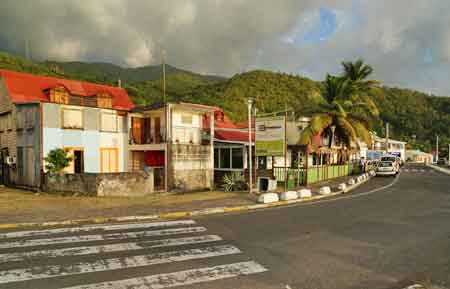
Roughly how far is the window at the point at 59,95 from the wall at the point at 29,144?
2350 millimetres

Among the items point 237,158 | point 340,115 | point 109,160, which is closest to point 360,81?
point 340,115

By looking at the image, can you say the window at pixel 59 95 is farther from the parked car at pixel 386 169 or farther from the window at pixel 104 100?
the parked car at pixel 386 169

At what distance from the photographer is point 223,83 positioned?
67.4 meters

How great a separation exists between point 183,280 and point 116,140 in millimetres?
18001

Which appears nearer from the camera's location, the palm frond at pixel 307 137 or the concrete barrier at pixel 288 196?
the concrete barrier at pixel 288 196

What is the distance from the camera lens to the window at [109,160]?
2096 cm

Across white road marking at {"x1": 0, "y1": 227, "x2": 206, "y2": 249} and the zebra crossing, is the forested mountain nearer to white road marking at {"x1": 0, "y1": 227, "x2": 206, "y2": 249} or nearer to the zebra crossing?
white road marking at {"x1": 0, "y1": 227, "x2": 206, "y2": 249}

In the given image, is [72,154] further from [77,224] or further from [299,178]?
[299,178]

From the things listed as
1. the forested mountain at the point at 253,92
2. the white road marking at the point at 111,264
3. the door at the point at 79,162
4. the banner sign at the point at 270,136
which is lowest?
the white road marking at the point at 111,264

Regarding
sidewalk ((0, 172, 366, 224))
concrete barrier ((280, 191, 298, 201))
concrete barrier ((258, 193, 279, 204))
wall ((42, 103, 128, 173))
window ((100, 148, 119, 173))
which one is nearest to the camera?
sidewalk ((0, 172, 366, 224))

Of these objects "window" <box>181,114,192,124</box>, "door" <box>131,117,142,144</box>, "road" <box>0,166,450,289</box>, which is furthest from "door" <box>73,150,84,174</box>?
"road" <box>0,166,450,289</box>

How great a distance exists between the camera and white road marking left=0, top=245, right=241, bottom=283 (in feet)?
17.3

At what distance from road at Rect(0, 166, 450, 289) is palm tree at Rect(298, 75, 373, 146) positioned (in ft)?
59.0

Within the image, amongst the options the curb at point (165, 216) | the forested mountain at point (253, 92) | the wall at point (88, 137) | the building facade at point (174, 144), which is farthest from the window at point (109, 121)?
the forested mountain at point (253, 92)
